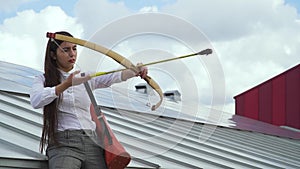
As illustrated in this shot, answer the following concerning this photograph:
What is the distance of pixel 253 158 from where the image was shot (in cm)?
978

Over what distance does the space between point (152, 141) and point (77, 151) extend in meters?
2.51

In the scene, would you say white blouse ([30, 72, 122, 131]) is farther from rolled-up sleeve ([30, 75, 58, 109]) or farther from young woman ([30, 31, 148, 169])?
rolled-up sleeve ([30, 75, 58, 109])

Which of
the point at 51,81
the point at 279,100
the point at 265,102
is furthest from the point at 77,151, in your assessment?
the point at 265,102

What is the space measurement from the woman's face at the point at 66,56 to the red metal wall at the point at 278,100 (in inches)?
826

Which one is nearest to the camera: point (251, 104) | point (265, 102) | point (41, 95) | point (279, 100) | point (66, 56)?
point (41, 95)

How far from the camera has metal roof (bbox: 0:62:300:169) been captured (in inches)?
222

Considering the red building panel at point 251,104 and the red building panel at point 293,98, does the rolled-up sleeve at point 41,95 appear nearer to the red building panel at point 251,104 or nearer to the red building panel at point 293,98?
the red building panel at point 293,98

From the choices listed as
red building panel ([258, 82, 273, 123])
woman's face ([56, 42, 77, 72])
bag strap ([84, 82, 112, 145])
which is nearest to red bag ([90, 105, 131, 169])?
bag strap ([84, 82, 112, 145])

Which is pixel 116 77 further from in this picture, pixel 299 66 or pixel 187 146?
pixel 299 66

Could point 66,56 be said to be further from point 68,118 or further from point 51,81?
point 68,118

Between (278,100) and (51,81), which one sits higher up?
(278,100)

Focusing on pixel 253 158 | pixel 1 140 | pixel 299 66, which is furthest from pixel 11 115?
pixel 299 66

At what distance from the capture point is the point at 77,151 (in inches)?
184

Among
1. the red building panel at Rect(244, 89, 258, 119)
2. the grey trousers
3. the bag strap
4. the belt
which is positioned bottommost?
the grey trousers
